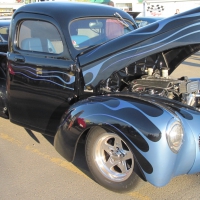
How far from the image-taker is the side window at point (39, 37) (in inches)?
156

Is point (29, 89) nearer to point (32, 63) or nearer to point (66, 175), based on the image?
point (32, 63)

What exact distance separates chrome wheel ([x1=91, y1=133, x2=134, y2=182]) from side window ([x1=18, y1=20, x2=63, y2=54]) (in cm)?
135

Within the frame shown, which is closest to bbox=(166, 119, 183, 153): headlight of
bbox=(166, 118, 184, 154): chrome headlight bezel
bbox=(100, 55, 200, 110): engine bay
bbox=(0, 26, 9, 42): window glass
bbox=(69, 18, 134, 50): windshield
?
bbox=(166, 118, 184, 154): chrome headlight bezel

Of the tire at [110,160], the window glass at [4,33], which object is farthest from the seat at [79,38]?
the window glass at [4,33]

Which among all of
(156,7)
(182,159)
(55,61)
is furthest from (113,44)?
(156,7)

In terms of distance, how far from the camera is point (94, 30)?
4207 mm

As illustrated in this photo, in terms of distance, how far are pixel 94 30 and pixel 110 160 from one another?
1821mm

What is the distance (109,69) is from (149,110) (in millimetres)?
969

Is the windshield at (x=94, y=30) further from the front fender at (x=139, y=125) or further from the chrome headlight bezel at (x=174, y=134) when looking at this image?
the chrome headlight bezel at (x=174, y=134)

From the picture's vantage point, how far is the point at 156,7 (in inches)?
888

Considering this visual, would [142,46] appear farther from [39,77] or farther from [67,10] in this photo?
[39,77]

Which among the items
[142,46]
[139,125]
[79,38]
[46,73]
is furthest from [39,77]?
[139,125]

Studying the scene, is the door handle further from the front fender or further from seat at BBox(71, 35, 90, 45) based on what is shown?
the front fender

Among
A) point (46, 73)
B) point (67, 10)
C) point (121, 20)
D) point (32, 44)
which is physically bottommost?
point (46, 73)
